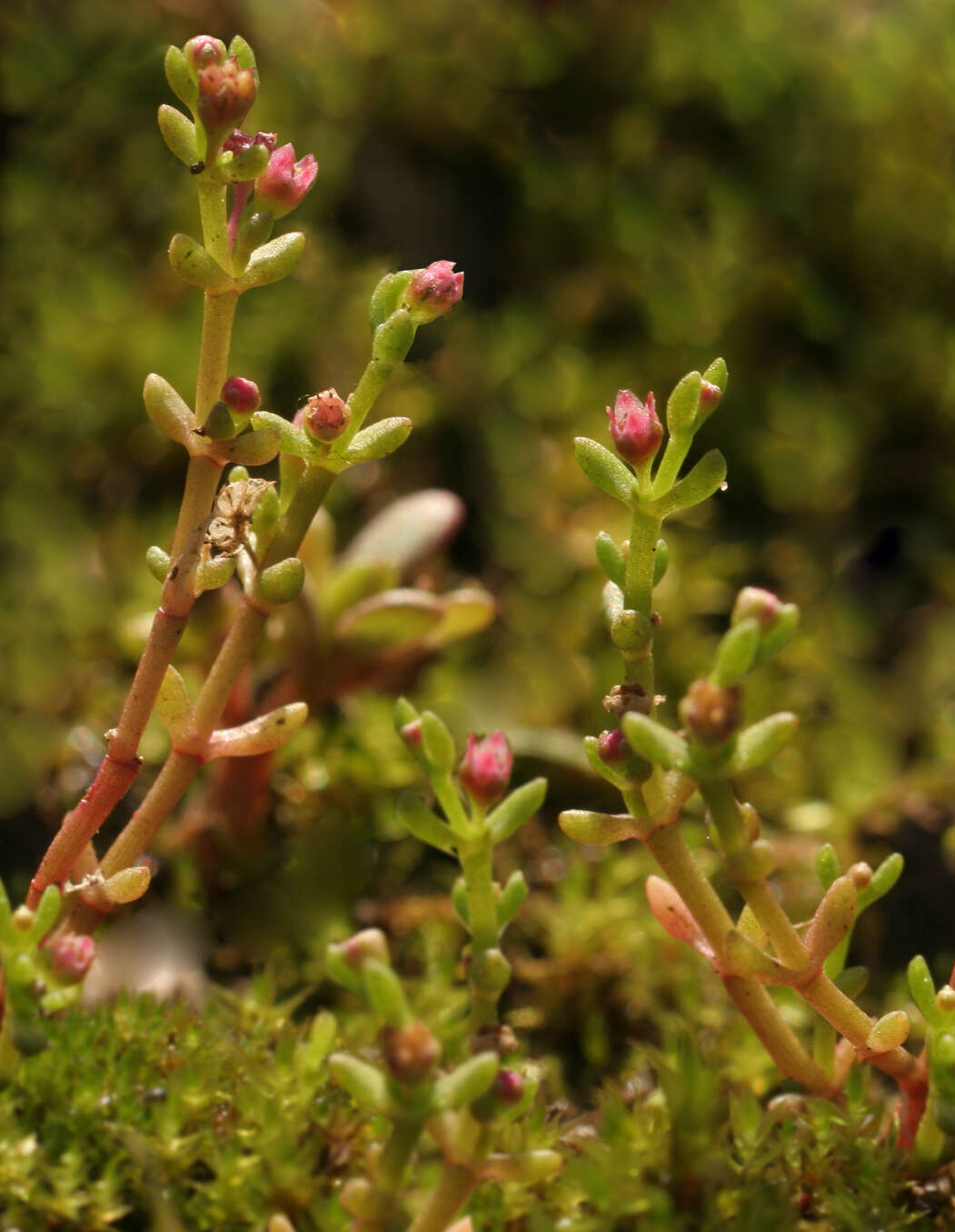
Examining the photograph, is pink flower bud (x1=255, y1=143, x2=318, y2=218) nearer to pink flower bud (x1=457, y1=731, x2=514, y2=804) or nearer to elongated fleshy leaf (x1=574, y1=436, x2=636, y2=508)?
elongated fleshy leaf (x1=574, y1=436, x2=636, y2=508)

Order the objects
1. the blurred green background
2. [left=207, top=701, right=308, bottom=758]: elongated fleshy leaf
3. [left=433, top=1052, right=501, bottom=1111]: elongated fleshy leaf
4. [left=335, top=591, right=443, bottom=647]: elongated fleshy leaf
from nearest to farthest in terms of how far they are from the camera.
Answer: [left=433, top=1052, right=501, bottom=1111]: elongated fleshy leaf → [left=207, top=701, right=308, bottom=758]: elongated fleshy leaf → [left=335, top=591, right=443, bottom=647]: elongated fleshy leaf → the blurred green background

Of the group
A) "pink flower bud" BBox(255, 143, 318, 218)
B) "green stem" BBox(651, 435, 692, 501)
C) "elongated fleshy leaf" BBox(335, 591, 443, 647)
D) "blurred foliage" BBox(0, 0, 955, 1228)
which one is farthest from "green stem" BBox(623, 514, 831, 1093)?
"elongated fleshy leaf" BBox(335, 591, 443, 647)

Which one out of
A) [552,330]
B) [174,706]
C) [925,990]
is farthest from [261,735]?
[552,330]

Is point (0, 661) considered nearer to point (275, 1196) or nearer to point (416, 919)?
point (416, 919)

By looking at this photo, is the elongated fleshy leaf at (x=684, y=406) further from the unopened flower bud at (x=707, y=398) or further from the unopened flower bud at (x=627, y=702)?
the unopened flower bud at (x=627, y=702)

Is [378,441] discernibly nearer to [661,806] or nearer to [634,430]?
[634,430]

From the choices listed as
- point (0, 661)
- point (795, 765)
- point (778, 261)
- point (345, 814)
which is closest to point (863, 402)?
point (778, 261)

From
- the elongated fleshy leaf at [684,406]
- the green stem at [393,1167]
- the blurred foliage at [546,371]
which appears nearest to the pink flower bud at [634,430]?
the elongated fleshy leaf at [684,406]
